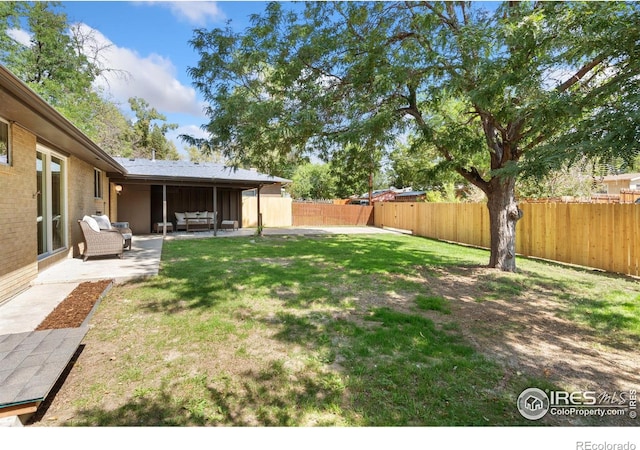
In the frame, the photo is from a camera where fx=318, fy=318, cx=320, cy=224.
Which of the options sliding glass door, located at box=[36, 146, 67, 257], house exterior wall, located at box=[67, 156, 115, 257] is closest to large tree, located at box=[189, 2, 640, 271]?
sliding glass door, located at box=[36, 146, 67, 257]

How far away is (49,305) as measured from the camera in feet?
13.5

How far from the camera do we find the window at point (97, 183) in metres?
9.87

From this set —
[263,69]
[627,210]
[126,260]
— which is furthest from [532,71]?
[126,260]

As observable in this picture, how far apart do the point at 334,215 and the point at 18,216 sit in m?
16.7

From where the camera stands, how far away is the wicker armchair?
6.93 metres

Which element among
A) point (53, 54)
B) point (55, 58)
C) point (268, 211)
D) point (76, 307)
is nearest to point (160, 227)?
point (268, 211)

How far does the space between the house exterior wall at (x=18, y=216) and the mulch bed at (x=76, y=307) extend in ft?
2.47

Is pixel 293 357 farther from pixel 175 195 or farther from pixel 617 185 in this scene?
pixel 617 185

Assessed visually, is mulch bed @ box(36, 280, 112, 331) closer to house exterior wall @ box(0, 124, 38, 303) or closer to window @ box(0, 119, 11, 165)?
house exterior wall @ box(0, 124, 38, 303)

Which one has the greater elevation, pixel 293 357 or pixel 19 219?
pixel 19 219

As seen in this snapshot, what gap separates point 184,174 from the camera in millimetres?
14344

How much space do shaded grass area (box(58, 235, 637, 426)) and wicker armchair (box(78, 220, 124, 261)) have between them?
2.27 metres

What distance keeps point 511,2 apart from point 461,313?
19.1ft
